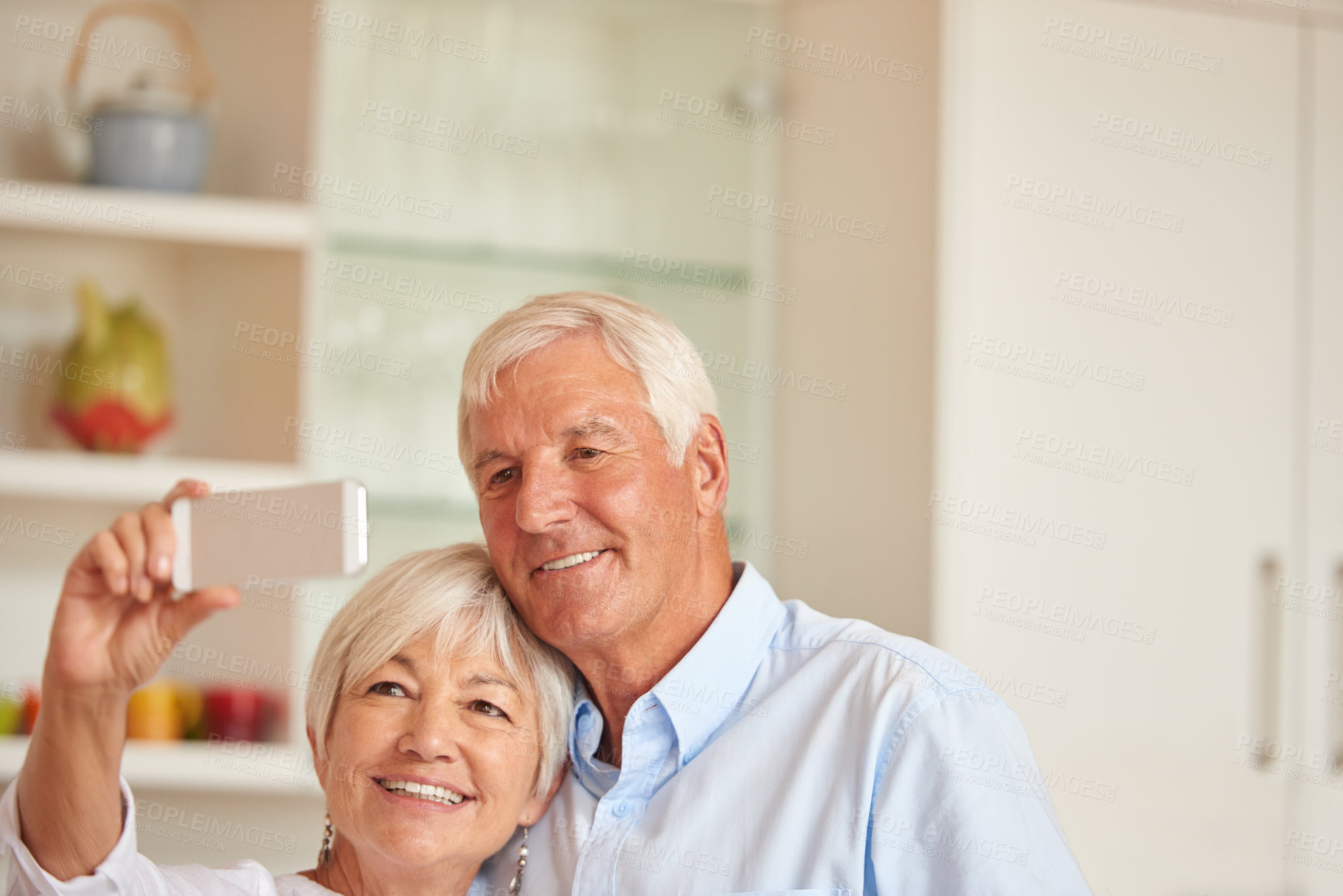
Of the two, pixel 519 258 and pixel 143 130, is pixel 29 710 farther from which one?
pixel 519 258

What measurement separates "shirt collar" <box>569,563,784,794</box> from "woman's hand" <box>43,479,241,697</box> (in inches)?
20.2

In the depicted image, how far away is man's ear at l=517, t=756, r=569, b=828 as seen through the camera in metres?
1.28

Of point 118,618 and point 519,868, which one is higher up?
point 118,618

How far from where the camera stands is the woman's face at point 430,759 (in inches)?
Answer: 45.9

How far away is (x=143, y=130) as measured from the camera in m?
2.05

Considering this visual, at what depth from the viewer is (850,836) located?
1111 mm

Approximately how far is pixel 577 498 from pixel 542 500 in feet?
0.14

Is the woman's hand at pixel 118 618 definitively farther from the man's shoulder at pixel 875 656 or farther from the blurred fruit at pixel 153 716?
the blurred fruit at pixel 153 716

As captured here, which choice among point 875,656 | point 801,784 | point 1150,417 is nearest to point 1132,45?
point 1150,417

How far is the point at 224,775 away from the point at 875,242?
4.87 feet

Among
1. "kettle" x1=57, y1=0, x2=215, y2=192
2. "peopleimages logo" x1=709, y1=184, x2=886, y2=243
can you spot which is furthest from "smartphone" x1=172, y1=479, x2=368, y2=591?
A: "peopleimages logo" x1=709, y1=184, x2=886, y2=243

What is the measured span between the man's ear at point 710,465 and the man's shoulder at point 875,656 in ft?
0.51

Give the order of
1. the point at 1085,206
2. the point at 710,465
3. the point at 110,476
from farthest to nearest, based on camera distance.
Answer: the point at 1085,206
the point at 110,476
the point at 710,465

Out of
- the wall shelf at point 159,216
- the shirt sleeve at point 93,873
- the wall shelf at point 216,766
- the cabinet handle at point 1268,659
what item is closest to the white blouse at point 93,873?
the shirt sleeve at point 93,873
